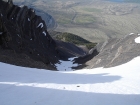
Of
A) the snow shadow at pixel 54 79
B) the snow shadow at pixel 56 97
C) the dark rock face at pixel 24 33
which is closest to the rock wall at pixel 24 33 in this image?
the dark rock face at pixel 24 33

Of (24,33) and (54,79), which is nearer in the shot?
(54,79)

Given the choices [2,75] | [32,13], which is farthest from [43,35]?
[2,75]

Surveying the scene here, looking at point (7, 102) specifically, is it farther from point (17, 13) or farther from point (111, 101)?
point (17, 13)

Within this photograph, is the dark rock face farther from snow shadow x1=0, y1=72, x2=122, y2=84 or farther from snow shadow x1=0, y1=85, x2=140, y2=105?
snow shadow x1=0, y1=85, x2=140, y2=105

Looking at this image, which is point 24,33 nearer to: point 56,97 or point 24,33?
point 24,33

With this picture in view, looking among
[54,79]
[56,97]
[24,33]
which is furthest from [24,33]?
[56,97]

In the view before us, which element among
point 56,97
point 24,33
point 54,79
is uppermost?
point 56,97
